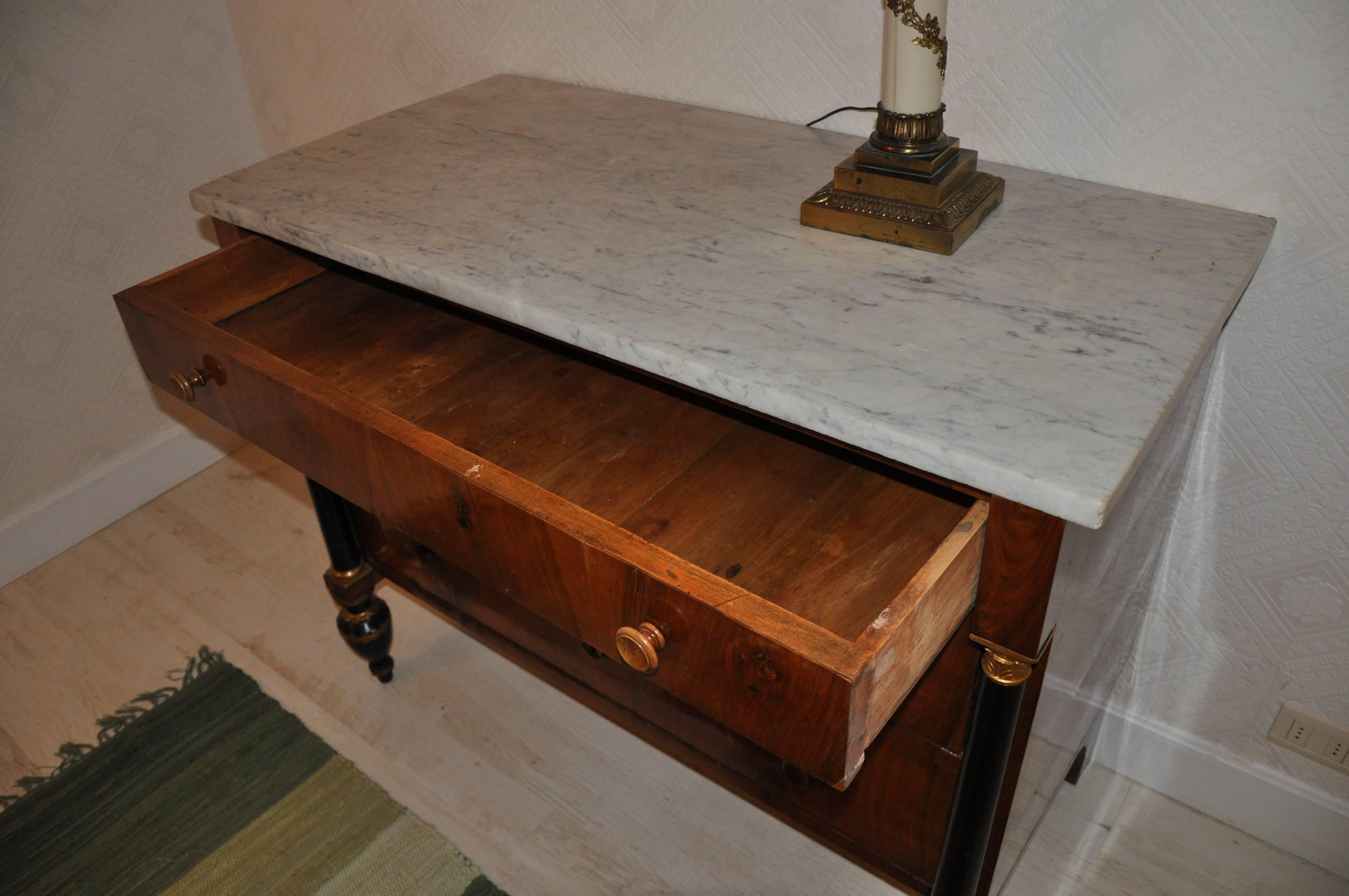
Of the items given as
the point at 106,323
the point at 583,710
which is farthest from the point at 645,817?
the point at 106,323

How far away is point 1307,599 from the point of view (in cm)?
107

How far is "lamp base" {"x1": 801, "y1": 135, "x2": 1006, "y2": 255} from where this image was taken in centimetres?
85

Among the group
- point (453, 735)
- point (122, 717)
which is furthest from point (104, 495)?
point (453, 735)

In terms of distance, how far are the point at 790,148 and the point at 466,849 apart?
0.94m

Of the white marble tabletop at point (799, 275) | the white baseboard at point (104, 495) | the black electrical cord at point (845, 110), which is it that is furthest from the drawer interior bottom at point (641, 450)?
the white baseboard at point (104, 495)

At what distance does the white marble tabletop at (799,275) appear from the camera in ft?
2.22

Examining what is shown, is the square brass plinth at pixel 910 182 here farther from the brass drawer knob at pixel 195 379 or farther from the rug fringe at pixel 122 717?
the rug fringe at pixel 122 717

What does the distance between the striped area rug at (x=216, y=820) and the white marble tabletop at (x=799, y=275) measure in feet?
2.48

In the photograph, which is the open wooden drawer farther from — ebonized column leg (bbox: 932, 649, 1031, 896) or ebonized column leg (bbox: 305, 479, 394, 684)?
ebonized column leg (bbox: 305, 479, 394, 684)

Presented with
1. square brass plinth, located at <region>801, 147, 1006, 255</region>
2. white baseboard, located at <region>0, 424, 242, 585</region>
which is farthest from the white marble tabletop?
white baseboard, located at <region>0, 424, 242, 585</region>

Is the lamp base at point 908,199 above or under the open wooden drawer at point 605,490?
above

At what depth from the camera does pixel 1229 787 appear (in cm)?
123

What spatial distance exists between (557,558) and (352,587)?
0.73 m

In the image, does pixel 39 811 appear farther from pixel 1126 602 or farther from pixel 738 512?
pixel 1126 602
